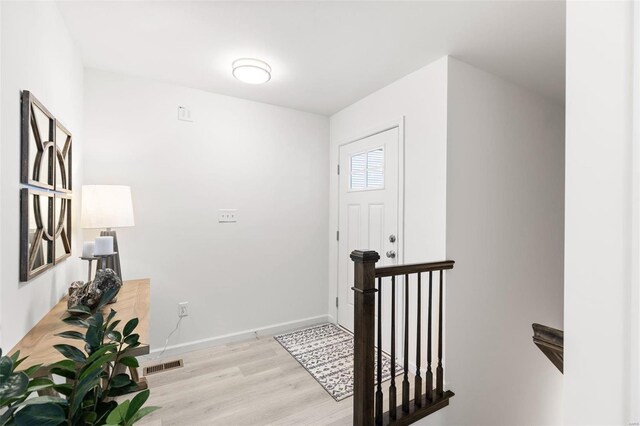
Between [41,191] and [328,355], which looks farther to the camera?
[328,355]

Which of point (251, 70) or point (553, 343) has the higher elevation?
point (251, 70)

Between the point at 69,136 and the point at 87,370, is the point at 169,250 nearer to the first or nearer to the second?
the point at 69,136

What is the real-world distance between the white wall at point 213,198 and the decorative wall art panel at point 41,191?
66 centimetres

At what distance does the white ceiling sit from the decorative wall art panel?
742 millimetres

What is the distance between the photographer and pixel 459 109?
220 cm

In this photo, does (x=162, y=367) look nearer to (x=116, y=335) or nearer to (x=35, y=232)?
(x=35, y=232)

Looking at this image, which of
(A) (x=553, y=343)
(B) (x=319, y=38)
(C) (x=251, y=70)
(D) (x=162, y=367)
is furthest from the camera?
(D) (x=162, y=367)

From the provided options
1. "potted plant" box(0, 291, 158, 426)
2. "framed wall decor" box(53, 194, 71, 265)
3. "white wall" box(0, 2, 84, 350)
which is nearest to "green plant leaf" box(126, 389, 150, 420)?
"potted plant" box(0, 291, 158, 426)

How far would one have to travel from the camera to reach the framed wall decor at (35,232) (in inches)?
47.4

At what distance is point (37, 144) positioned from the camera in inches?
53.2

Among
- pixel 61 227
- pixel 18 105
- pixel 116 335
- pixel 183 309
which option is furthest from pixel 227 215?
pixel 116 335

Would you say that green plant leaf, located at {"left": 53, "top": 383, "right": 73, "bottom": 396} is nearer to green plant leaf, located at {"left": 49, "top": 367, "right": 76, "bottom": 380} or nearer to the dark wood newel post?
green plant leaf, located at {"left": 49, "top": 367, "right": 76, "bottom": 380}

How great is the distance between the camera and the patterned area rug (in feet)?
7.32
